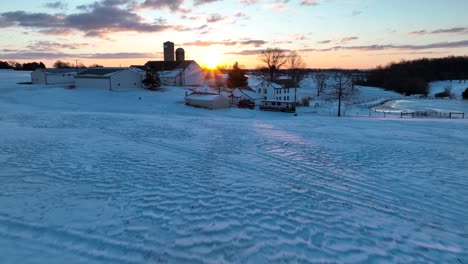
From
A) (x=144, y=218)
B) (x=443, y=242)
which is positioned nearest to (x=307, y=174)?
(x=443, y=242)

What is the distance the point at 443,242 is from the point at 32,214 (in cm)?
931

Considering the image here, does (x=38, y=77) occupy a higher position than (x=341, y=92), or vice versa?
(x=38, y=77)

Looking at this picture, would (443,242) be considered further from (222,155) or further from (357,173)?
(222,155)

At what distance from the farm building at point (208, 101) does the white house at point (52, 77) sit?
31696 millimetres

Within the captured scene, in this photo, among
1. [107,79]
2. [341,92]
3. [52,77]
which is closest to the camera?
[341,92]

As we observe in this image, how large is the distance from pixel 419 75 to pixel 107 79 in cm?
12255

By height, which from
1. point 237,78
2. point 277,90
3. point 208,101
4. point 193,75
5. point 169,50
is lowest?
point 208,101

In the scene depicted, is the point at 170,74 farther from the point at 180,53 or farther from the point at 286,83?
the point at 286,83

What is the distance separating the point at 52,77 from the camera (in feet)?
188

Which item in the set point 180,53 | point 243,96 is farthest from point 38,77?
point 243,96

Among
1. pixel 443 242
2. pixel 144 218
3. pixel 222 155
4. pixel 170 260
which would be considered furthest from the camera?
pixel 222 155

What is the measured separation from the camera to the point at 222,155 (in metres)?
12.4

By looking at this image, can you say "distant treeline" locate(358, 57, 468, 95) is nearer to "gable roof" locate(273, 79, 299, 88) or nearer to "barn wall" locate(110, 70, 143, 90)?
"gable roof" locate(273, 79, 299, 88)

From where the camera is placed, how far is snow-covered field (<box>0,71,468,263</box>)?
5.61m
